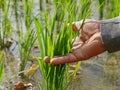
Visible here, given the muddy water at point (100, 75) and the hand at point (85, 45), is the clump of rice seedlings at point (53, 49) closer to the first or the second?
the hand at point (85, 45)

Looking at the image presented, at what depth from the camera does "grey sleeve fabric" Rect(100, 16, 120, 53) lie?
5.94 ft

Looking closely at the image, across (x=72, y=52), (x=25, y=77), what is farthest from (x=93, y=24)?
(x=25, y=77)

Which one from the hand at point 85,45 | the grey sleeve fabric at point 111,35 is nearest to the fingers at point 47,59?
the hand at point 85,45

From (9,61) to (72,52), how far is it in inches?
43.3

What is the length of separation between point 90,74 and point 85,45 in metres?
0.78

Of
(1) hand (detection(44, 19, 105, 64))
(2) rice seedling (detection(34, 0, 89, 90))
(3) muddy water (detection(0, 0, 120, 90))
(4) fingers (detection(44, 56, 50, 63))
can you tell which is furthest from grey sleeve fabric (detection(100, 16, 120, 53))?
(3) muddy water (detection(0, 0, 120, 90))

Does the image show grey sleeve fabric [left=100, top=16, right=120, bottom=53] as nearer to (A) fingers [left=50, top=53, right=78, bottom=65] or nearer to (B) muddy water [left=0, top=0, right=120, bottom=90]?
(A) fingers [left=50, top=53, right=78, bottom=65]

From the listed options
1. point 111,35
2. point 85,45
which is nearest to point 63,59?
point 85,45

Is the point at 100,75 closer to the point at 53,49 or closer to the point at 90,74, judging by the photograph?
the point at 90,74

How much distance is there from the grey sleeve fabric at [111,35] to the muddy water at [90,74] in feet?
2.01

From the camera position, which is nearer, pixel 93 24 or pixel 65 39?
pixel 65 39

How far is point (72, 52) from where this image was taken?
1.79 metres

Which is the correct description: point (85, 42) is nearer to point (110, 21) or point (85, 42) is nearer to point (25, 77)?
point (110, 21)

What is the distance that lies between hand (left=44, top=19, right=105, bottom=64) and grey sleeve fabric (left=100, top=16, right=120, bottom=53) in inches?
1.4
